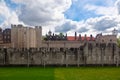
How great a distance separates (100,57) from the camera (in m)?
41.6

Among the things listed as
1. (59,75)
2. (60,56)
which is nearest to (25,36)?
(60,56)

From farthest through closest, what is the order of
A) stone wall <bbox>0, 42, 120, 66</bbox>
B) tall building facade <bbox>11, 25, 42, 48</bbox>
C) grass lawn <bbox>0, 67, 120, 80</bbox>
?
tall building facade <bbox>11, 25, 42, 48</bbox>
stone wall <bbox>0, 42, 120, 66</bbox>
grass lawn <bbox>0, 67, 120, 80</bbox>

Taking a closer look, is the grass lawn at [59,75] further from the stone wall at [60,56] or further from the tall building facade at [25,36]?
the tall building facade at [25,36]

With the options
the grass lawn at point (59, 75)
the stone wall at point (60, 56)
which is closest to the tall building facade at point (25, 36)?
the stone wall at point (60, 56)

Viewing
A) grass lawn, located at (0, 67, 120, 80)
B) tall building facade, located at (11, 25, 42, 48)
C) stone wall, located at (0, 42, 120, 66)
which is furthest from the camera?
tall building facade, located at (11, 25, 42, 48)

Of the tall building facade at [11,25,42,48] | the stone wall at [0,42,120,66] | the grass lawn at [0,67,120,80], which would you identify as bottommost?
the grass lawn at [0,67,120,80]

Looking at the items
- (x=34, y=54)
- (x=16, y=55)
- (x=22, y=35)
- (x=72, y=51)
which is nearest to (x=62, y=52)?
(x=72, y=51)

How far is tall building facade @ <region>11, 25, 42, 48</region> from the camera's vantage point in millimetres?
84812

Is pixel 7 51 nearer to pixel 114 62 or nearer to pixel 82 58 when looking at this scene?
pixel 82 58

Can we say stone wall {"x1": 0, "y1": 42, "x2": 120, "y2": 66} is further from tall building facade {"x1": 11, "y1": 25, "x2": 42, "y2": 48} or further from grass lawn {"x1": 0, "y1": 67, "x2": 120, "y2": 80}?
tall building facade {"x1": 11, "y1": 25, "x2": 42, "y2": 48}

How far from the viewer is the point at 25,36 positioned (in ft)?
282

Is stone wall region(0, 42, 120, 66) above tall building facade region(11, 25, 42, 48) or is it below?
below

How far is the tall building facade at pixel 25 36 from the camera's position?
84812mm

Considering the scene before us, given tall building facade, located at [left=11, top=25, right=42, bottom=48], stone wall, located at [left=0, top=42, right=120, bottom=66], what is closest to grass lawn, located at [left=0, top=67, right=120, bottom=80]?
stone wall, located at [left=0, top=42, right=120, bottom=66]
